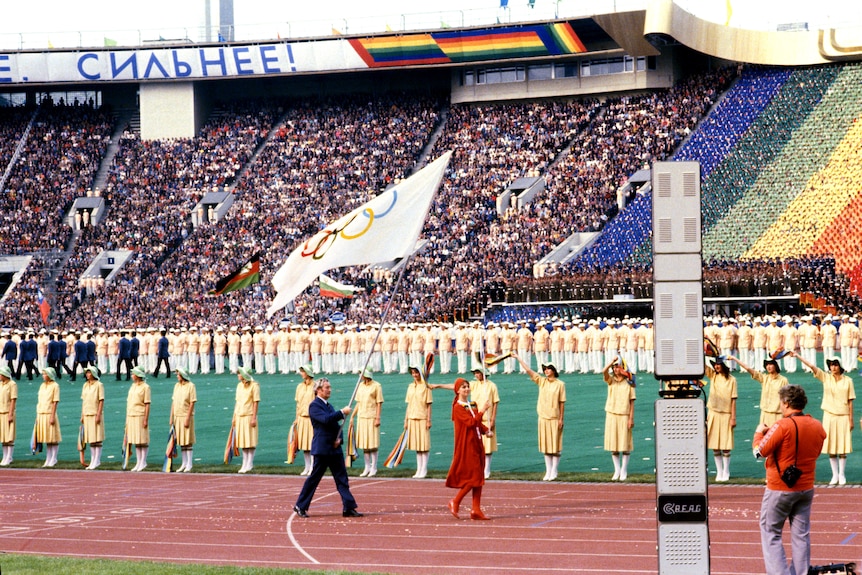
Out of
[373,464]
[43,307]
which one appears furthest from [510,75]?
[373,464]

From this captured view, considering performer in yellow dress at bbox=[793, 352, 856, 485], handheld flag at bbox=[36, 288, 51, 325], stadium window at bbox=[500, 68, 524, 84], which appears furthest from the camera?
stadium window at bbox=[500, 68, 524, 84]

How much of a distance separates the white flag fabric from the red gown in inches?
68.8

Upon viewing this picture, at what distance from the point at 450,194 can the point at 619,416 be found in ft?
107

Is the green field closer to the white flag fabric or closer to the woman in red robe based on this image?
the woman in red robe

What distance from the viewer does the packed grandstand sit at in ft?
132

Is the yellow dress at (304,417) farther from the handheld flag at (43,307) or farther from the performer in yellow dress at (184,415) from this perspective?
the handheld flag at (43,307)

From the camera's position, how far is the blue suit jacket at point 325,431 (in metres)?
13.5

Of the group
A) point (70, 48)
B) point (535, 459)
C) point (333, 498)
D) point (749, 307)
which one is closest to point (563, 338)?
point (749, 307)

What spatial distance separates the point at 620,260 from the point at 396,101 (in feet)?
55.6

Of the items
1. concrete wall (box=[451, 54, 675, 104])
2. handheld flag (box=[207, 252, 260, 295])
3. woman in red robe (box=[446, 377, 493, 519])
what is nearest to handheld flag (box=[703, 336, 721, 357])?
woman in red robe (box=[446, 377, 493, 519])

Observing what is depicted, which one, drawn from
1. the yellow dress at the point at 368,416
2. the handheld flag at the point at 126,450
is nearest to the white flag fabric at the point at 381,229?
the yellow dress at the point at 368,416

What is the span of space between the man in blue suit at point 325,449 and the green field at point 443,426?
3.57 meters

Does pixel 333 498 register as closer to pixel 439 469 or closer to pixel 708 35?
pixel 439 469

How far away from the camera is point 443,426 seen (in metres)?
21.7
